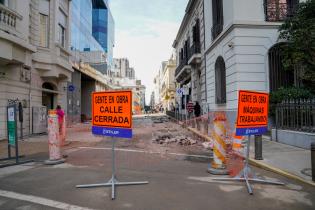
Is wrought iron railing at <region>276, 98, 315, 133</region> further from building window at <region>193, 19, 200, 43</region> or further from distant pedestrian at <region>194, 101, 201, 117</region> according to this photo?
building window at <region>193, 19, 200, 43</region>

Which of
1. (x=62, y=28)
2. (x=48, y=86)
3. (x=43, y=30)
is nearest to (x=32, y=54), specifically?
(x=43, y=30)

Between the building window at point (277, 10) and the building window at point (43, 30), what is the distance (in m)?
12.8

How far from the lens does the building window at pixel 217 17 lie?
1839cm

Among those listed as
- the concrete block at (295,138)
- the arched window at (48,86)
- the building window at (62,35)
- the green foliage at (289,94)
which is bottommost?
the concrete block at (295,138)

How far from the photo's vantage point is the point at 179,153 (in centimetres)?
1113

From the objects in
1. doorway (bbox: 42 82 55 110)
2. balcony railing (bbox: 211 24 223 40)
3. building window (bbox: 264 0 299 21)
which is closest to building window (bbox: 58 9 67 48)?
doorway (bbox: 42 82 55 110)

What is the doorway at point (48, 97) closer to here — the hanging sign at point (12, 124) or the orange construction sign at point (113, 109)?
the hanging sign at point (12, 124)

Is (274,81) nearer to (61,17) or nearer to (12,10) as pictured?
(12,10)

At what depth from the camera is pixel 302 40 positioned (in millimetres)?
12875

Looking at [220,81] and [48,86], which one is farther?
[48,86]

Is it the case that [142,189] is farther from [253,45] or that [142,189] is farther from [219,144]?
[253,45]

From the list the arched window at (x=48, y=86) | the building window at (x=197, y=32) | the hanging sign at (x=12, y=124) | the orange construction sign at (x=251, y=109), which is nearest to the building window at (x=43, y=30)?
the arched window at (x=48, y=86)

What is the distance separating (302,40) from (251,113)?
302 inches

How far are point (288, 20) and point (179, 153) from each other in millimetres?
8108
